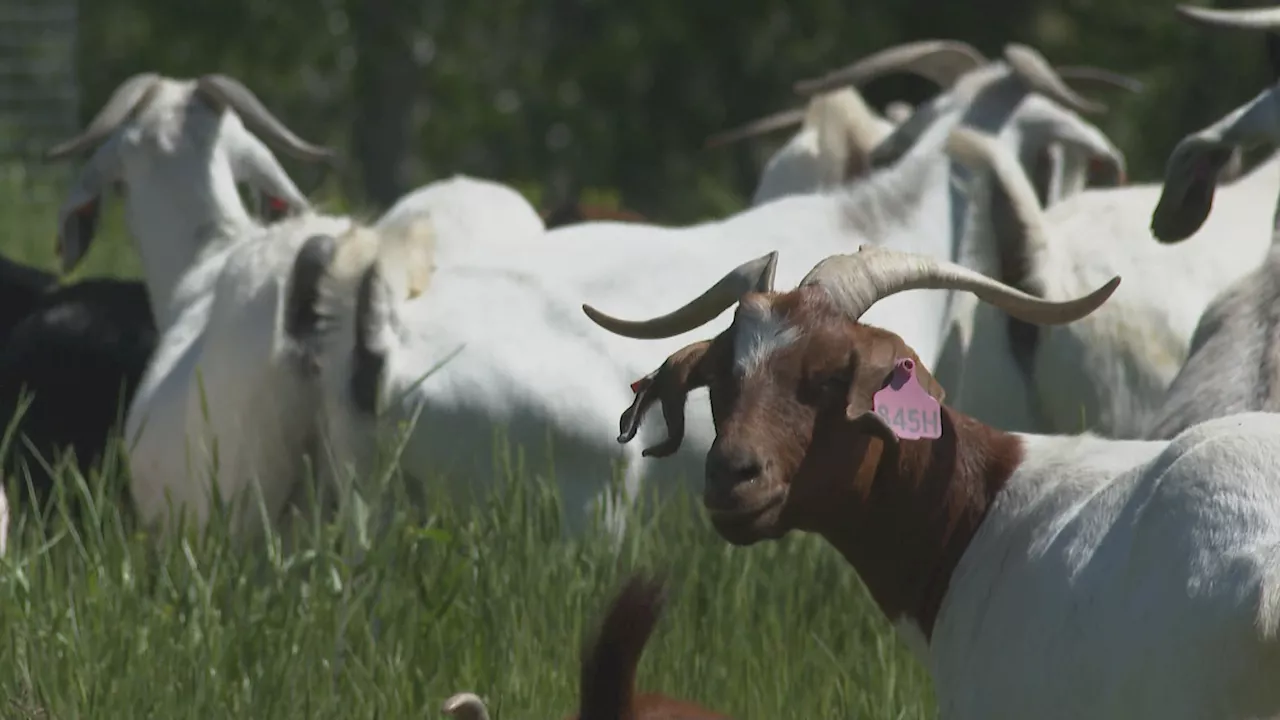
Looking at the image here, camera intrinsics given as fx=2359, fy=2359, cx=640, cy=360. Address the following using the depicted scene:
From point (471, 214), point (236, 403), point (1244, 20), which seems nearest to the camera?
point (1244, 20)

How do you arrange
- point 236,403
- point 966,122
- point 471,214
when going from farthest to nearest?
point 966,122
point 471,214
point 236,403

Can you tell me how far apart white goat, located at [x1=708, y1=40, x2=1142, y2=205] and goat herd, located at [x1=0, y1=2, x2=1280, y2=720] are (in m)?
0.02

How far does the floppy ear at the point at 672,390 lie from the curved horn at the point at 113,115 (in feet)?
15.6

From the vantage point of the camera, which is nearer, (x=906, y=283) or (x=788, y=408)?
(x=788, y=408)

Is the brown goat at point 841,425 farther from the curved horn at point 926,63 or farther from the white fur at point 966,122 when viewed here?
the curved horn at point 926,63

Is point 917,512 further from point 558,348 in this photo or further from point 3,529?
point 3,529

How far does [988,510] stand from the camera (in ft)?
15.1

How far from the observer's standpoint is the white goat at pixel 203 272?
21.6 feet

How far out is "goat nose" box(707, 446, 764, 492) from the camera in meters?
4.17

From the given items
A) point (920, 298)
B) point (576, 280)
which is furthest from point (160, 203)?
point (920, 298)

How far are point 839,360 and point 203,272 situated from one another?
452 centimetres

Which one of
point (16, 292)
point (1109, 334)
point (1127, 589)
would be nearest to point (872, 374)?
point (1127, 589)

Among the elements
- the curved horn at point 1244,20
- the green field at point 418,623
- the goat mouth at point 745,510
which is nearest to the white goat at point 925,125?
the curved horn at point 1244,20

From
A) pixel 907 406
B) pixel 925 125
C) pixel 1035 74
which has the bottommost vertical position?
pixel 925 125
